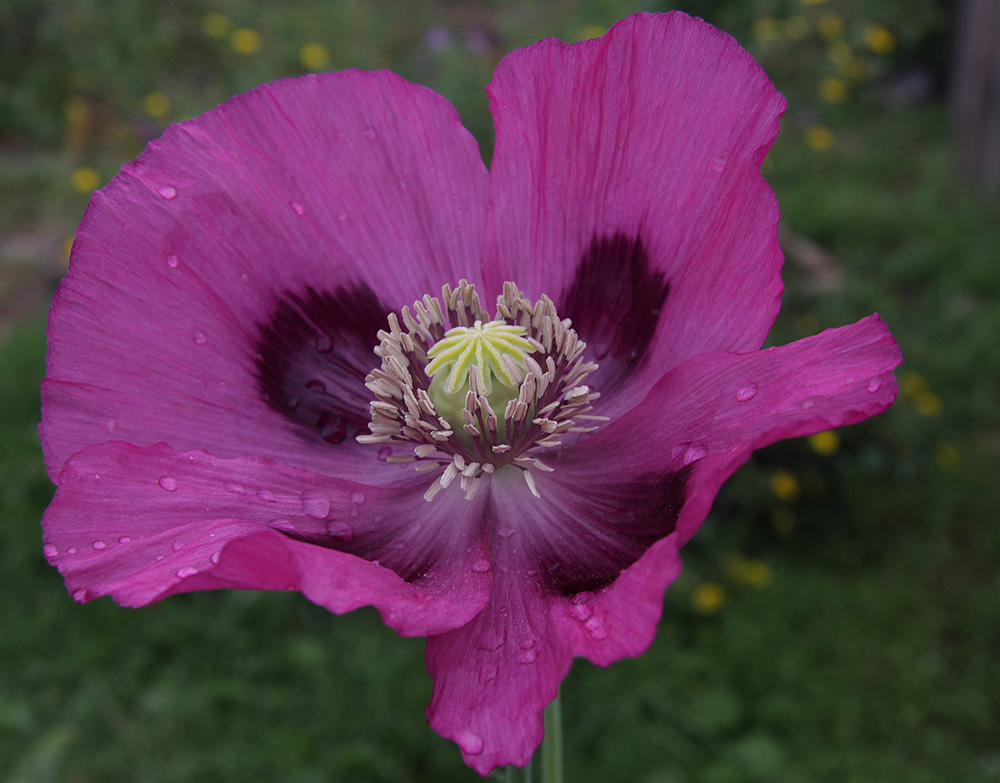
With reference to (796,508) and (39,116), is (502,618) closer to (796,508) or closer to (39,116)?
(796,508)

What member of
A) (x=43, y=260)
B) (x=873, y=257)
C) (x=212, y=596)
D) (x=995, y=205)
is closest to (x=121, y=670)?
(x=212, y=596)

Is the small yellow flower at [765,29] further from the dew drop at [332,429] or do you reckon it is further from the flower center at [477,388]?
the dew drop at [332,429]

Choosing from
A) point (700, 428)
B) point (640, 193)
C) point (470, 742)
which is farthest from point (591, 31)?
point (470, 742)

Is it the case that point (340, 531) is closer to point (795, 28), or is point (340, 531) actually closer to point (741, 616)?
point (741, 616)

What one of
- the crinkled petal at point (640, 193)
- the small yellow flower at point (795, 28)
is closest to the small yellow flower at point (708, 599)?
the crinkled petal at point (640, 193)

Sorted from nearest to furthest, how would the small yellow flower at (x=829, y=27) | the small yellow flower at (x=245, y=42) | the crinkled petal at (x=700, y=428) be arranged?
1. the crinkled petal at (x=700, y=428)
2. the small yellow flower at (x=829, y=27)
3. the small yellow flower at (x=245, y=42)
